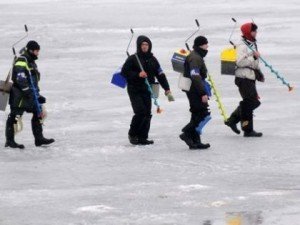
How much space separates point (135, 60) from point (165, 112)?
3135 mm

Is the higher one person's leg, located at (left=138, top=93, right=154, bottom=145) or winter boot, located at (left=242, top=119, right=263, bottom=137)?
person's leg, located at (left=138, top=93, right=154, bottom=145)

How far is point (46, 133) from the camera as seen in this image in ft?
54.7

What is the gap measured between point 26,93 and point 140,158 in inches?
72.5

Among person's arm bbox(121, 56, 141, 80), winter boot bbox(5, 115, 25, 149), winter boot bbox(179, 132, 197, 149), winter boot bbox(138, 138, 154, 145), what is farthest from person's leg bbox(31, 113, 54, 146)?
winter boot bbox(179, 132, 197, 149)

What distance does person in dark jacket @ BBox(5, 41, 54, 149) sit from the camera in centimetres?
1501

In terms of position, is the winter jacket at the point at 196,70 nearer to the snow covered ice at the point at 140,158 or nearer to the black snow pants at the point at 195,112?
the black snow pants at the point at 195,112

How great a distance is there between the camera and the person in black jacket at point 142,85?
15.5 meters

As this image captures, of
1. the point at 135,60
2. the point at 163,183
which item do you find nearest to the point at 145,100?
the point at 135,60

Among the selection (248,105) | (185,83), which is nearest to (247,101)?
(248,105)

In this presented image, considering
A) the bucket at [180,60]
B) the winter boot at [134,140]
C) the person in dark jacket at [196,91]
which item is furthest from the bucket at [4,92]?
the person in dark jacket at [196,91]

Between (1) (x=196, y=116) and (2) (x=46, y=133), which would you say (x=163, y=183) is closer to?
(1) (x=196, y=116)

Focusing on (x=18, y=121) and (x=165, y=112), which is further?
(x=165, y=112)

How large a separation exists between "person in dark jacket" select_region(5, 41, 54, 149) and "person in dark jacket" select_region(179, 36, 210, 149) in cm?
199

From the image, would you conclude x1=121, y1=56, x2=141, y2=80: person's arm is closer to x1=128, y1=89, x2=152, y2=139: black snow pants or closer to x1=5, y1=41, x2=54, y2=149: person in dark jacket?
x1=128, y1=89, x2=152, y2=139: black snow pants
